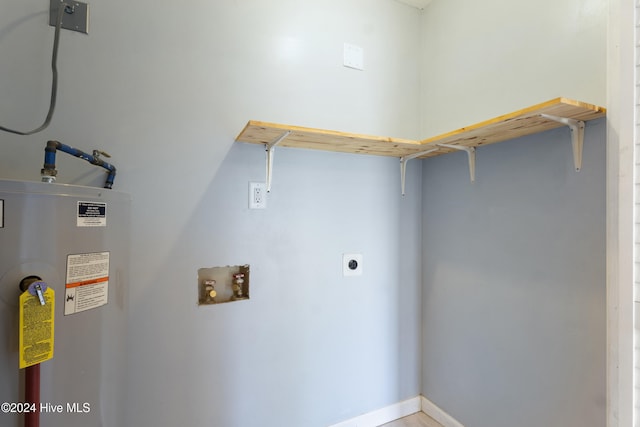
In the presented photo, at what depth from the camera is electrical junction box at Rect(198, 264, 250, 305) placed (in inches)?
55.9

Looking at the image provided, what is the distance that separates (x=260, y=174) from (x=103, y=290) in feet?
2.80

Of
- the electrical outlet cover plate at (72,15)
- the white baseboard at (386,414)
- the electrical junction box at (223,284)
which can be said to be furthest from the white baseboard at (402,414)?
the electrical outlet cover plate at (72,15)

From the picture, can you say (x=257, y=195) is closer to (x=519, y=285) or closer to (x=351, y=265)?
(x=351, y=265)

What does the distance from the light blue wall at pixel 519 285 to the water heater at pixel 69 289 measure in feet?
5.58

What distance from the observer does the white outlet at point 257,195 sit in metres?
1.51

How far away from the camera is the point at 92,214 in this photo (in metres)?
0.87

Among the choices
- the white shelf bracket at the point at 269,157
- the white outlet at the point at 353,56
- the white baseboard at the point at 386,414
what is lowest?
the white baseboard at the point at 386,414

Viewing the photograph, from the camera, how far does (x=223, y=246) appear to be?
57.3 inches

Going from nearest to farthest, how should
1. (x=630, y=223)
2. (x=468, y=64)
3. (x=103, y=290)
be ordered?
(x=103, y=290), (x=630, y=223), (x=468, y=64)

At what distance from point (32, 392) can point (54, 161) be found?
2.25 ft

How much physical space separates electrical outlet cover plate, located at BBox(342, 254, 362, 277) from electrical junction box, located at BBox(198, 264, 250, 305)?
0.58m

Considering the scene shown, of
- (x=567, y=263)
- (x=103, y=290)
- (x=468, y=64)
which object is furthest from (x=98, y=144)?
(x=567, y=263)

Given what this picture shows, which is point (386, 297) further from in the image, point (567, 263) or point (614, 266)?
point (614, 266)

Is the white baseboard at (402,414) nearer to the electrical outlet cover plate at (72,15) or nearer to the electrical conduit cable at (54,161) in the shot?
the electrical conduit cable at (54,161)
